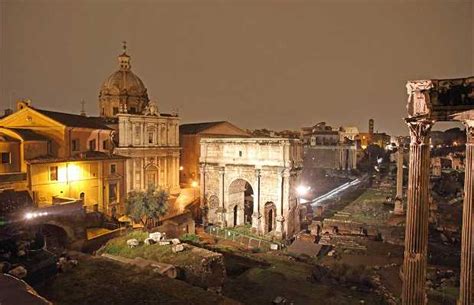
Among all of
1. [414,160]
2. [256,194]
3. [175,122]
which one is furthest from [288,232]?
[414,160]

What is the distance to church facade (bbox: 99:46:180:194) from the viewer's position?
31.4m

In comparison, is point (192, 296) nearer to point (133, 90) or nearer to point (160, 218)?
point (160, 218)

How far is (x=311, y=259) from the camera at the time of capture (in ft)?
72.0

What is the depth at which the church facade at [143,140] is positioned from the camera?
3138 cm

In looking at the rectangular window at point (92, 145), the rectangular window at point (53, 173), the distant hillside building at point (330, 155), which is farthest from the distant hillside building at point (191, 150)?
the distant hillside building at point (330, 155)

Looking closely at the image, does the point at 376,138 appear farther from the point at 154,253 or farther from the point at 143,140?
the point at 154,253

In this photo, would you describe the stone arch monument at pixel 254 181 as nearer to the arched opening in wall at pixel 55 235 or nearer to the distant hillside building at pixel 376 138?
the arched opening in wall at pixel 55 235

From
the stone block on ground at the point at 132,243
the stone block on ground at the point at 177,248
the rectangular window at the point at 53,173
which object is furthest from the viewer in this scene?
the rectangular window at the point at 53,173

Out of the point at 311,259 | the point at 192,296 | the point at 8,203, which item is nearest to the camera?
the point at 192,296

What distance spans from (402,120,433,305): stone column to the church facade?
77.2ft

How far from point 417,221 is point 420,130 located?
194 centimetres

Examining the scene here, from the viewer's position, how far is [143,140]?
32.9 metres

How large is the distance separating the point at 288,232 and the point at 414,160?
21.7 metres

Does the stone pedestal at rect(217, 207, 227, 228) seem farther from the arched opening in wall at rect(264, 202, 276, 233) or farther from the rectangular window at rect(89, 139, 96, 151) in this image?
the rectangular window at rect(89, 139, 96, 151)
